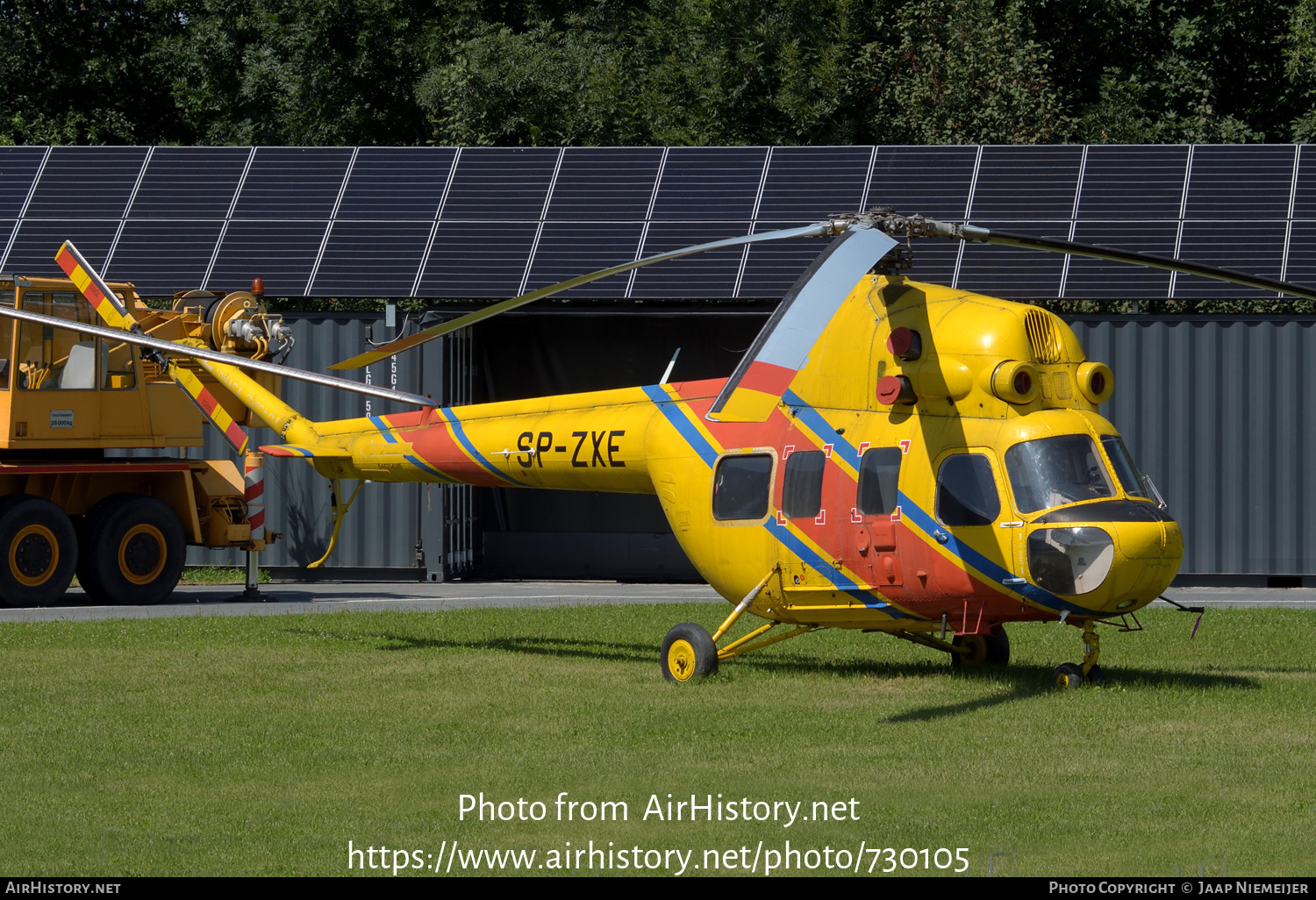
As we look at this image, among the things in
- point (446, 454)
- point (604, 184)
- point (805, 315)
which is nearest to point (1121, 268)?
point (604, 184)

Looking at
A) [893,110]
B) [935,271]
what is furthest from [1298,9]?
[935,271]

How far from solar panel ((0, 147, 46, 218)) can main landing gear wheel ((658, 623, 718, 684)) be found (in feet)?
52.9

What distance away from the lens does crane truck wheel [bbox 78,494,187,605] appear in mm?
18953

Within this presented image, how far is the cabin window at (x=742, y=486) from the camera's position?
1270 centimetres

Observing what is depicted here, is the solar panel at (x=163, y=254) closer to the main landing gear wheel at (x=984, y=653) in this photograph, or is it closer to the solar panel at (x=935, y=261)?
the solar panel at (x=935, y=261)

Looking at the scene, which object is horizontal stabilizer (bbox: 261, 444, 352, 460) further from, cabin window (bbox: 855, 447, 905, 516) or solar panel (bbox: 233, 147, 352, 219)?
solar panel (bbox: 233, 147, 352, 219)

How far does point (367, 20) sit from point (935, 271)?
19879mm

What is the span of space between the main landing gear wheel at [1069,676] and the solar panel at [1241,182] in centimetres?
1172

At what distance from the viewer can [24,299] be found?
60.6 ft

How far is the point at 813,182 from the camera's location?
23531 millimetres

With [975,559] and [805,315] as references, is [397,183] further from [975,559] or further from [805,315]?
[805,315]

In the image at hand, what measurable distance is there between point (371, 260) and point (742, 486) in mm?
11680

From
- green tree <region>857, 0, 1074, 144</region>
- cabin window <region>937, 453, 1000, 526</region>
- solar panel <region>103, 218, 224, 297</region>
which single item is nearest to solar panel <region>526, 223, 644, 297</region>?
solar panel <region>103, 218, 224, 297</region>
